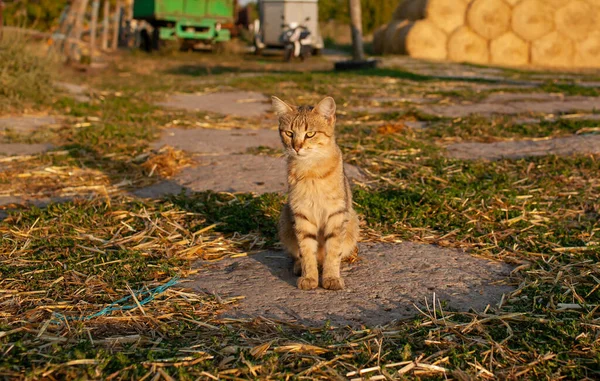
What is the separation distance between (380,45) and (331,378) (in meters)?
20.8

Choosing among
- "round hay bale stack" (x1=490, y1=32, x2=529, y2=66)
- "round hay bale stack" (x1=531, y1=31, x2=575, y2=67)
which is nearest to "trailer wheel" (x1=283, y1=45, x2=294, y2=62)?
"round hay bale stack" (x1=490, y1=32, x2=529, y2=66)

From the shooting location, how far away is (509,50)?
19.6 meters

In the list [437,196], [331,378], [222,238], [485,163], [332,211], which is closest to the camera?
[331,378]

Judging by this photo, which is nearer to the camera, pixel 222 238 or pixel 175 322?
pixel 175 322

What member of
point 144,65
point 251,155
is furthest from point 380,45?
point 251,155

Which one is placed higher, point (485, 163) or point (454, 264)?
point (485, 163)

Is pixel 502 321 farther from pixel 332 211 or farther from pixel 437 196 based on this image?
pixel 437 196

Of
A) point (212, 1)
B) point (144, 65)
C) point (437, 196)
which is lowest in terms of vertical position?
point (437, 196)

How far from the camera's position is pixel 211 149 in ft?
20.8

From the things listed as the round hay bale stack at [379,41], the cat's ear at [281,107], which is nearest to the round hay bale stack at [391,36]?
the round hay bale stack at [379,41]

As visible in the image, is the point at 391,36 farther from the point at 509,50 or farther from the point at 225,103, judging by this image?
the point at 225,103

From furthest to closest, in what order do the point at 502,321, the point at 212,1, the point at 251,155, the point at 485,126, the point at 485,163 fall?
the point at 212,1, the point at 485,126, the point at 251,155, the point at 485,163, the point at 502,321

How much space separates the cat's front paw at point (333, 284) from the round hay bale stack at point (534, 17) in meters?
18.4

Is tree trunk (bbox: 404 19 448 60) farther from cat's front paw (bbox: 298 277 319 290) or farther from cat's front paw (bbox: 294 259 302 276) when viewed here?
cat's front paw (bbox: 298 277 319 290)
